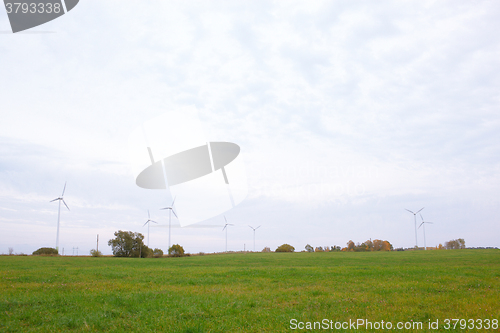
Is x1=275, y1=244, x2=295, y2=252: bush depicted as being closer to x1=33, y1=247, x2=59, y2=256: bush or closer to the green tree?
the green tree

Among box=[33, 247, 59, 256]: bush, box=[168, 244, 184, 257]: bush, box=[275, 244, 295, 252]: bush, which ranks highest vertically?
box=[33, 247, 59, 256]: bush

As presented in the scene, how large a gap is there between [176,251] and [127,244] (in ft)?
44.2

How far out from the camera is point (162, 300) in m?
14.5

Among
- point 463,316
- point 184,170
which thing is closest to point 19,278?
point 184,170

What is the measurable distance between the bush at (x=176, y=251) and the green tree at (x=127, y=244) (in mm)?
8002

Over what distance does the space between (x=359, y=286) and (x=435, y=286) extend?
4091 mm

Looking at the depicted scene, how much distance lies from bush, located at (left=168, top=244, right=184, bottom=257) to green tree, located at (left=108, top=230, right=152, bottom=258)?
26.3 ft

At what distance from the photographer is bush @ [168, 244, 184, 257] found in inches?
3531

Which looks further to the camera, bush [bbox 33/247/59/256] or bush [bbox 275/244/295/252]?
bush [bbox 275/244/295/252]

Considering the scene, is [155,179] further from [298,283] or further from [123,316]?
[123,316]

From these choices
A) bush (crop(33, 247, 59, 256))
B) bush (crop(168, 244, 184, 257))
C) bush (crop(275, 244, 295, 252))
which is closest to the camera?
bush (crop(33, 247, 59, 256))

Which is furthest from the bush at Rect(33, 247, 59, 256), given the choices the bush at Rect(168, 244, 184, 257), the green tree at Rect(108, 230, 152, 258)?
the bush at Rect(168, 244, 184, 257)

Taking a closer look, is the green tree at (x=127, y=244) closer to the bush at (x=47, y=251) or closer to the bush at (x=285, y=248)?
the bush at (x=47, y=251)

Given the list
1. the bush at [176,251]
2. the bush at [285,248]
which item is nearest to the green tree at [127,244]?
the bush at [176,251]
